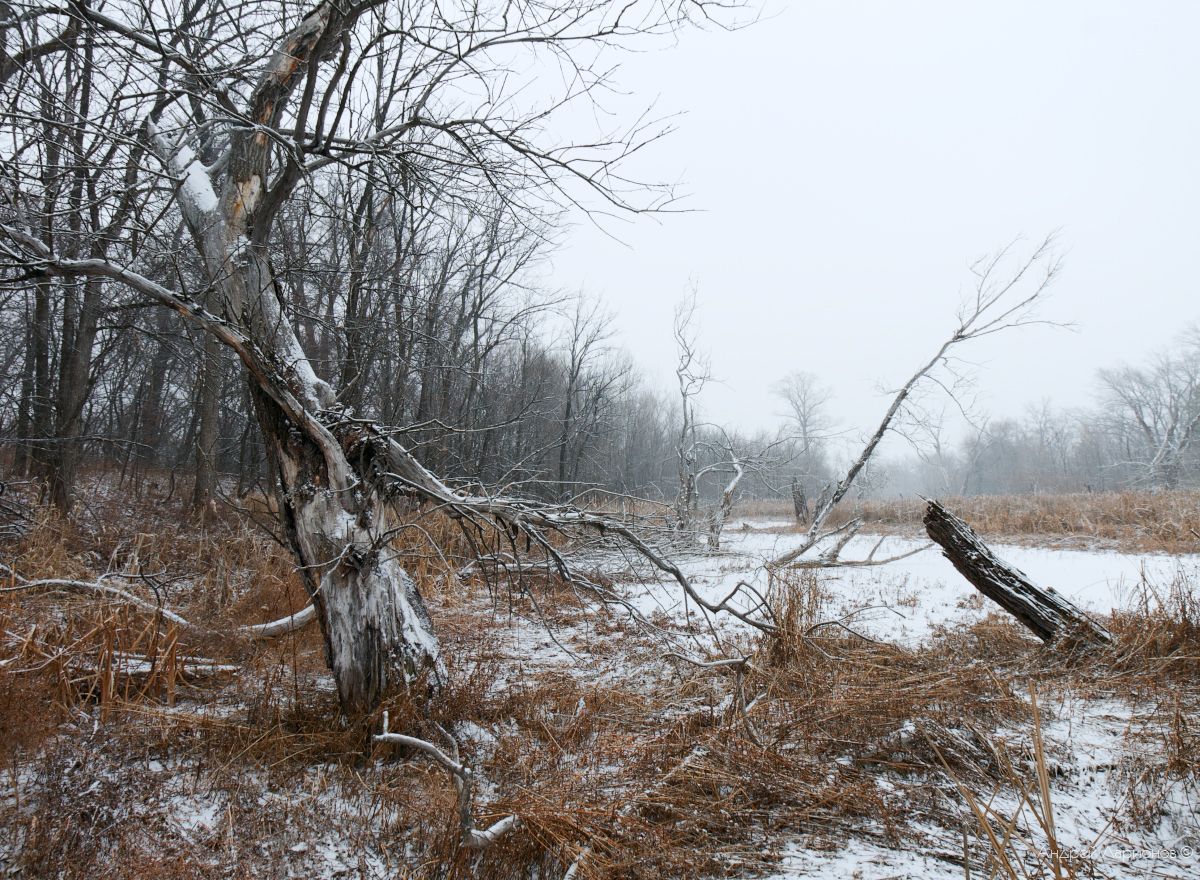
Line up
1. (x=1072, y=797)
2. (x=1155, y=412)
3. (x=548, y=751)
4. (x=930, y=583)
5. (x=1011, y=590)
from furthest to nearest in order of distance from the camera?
(x=1155, y=412), (x=930, y=583), (x=1011, y=590), (x=548, y=751), (x=1072, y=797)

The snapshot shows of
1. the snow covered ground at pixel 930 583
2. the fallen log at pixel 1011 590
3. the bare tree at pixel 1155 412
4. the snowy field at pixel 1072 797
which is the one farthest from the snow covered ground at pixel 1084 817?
the bare tree at pixel 1155 412

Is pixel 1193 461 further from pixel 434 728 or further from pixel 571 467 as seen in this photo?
pixel 434 728

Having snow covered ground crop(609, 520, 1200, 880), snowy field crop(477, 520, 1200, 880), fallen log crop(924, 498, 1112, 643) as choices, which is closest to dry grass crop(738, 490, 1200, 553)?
snowy field crop(477, 520, 1200, 880)

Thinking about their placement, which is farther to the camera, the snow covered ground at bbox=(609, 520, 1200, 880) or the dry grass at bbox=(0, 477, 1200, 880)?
the dry grass at bbox=(0, 477, 1200, 880)

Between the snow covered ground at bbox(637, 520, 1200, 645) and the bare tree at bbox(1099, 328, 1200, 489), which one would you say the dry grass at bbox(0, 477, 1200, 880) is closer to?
the snow covered ground at bbox(637, 520, 1200, 645)

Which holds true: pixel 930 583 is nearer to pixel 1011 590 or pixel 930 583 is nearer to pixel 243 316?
pixel 1011 590

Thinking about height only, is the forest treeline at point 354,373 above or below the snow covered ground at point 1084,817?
above

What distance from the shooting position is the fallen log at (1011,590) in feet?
14.0

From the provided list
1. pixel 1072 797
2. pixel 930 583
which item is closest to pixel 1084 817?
pixel 1072 797

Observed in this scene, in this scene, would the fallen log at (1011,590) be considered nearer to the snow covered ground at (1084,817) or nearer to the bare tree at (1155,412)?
the snow covered ground at (1084,817)

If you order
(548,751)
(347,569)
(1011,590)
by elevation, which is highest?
(347,569)

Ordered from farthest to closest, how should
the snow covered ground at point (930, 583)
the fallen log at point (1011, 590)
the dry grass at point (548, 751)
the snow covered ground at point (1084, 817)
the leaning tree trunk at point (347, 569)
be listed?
the snow covered ground at point (930, 583) < the fallen log at point (1011, 590) < the leaning tree trunk at point (347, 569) < the dry grass at point (548, 751) < the snow covered ground at point (1084, 817)

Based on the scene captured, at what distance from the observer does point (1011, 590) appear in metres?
4.53

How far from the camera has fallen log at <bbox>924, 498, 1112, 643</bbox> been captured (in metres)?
4.26
